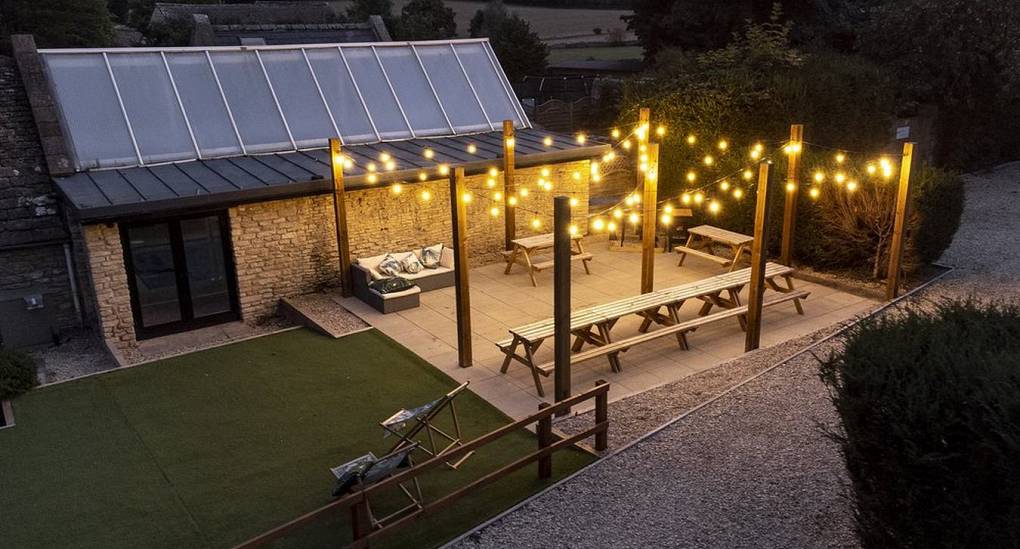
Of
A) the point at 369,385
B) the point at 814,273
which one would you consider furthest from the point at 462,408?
the point at 814,273

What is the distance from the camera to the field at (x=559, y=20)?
127 feet

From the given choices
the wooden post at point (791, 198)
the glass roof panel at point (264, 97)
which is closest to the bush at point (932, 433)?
the wooden post at point (791, 198)

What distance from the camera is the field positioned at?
127 ft

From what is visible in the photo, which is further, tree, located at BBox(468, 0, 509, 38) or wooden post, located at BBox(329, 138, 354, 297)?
tree, located at BBox(468, 0, 509, 38)

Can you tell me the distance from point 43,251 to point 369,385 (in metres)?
6.05

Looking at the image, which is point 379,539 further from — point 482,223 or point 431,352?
point 482,223

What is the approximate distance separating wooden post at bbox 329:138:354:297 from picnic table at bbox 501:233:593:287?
2.78 metres

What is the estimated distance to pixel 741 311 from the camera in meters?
10.8

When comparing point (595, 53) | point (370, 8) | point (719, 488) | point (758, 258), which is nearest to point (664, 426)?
point (719, 488)

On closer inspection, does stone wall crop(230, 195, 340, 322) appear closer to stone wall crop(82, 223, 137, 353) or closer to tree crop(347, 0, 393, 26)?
stone wall crop(82, 223, 137, 353)

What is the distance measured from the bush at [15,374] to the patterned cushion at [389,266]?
5.07 metres

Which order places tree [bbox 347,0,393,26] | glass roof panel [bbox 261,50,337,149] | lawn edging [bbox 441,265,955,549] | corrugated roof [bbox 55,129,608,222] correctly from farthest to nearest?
tree [bbox 347,0,393,26]
glass roof panel [bbox 261,50,337,149]
corrugated roof [bbox 55,129,608,222]
lawn edging [bbox 441,265,955,549]

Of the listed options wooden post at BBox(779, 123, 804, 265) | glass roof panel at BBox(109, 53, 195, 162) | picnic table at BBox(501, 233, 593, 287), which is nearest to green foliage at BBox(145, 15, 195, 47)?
glass roof panel at BBox(109, 53, 195, 162)

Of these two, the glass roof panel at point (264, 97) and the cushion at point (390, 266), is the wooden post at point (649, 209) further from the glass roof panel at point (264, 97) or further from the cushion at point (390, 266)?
the glass roof panel at point (264, 97)
